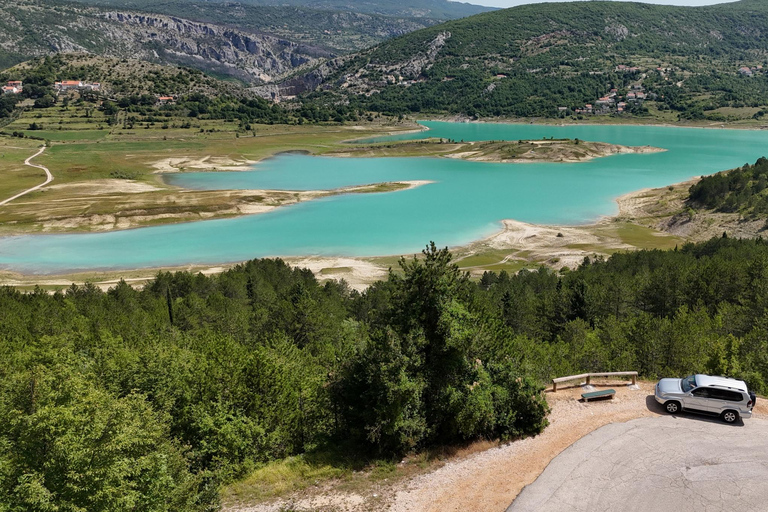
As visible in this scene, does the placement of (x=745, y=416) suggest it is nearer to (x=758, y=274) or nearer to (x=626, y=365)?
(x=626, y=365)

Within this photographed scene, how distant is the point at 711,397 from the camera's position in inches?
758

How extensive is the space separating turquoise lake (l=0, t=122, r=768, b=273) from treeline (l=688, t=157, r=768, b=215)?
15.7m

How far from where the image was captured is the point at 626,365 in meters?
28.6

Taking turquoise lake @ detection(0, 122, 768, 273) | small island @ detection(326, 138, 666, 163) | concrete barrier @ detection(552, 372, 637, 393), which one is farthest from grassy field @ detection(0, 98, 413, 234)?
concrete barrier @ detection(552, 372, 637, 393)

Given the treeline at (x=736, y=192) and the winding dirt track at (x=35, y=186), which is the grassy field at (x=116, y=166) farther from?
the treeline at (x=736, y=192)

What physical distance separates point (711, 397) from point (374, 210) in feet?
279

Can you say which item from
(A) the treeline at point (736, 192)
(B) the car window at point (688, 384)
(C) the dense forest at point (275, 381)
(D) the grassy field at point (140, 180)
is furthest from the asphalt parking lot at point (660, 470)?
(A) the treeline at point (736, 192)

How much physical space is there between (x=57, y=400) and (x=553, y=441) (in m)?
16.0

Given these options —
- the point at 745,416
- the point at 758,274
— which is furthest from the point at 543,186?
the point at 745,416

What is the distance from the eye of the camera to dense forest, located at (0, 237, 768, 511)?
43.5 feet

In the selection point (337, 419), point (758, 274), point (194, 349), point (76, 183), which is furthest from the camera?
point (76, 183)

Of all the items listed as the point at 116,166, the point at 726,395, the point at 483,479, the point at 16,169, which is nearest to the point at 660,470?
the point at 726,395

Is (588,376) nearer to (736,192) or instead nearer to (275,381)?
(275,381)

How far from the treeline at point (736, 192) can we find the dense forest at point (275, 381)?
56923mm
